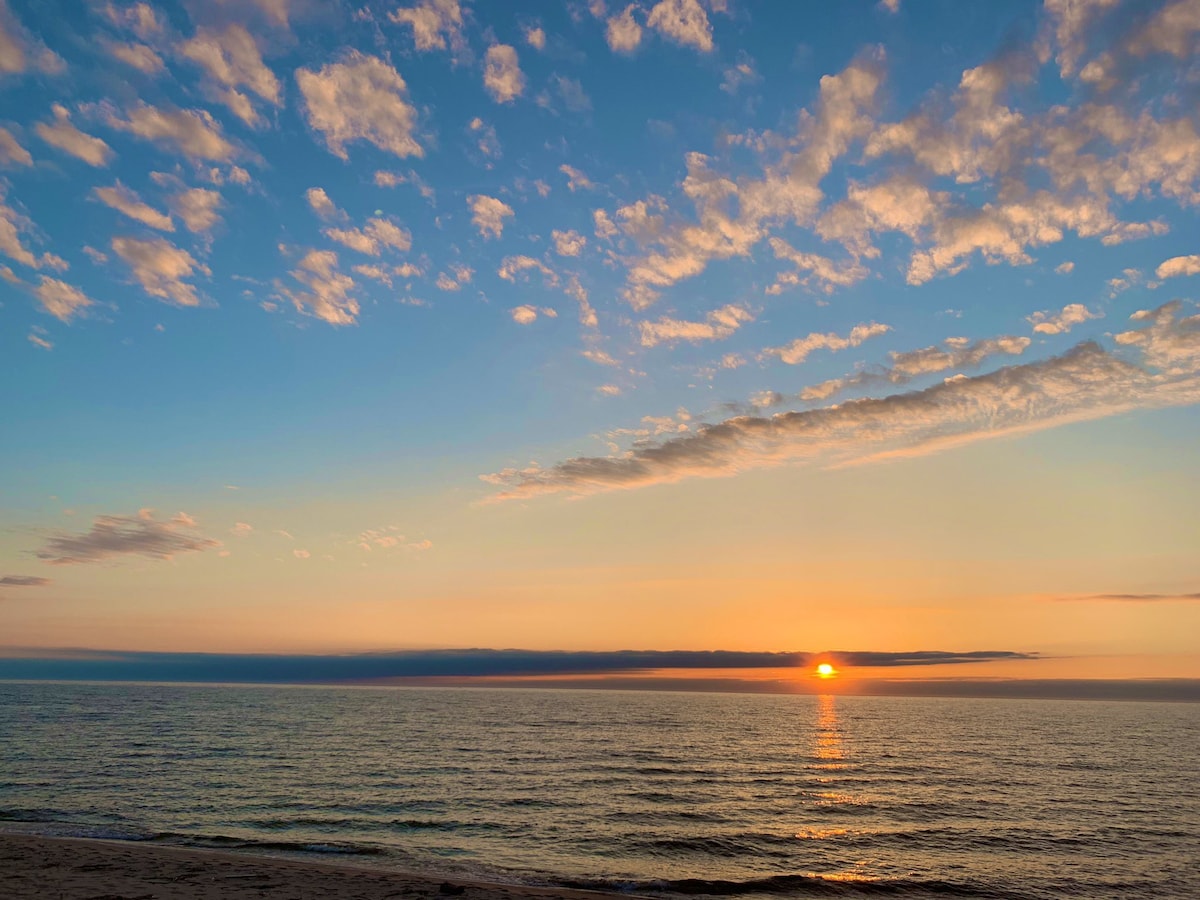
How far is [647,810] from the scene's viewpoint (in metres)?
41.4

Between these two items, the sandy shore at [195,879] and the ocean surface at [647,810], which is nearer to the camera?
the sandy shore at [195,879]

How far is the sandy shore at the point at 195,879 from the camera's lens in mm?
21484

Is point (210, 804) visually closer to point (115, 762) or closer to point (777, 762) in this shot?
point (115, 762)

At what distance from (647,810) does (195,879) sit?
25.9 m

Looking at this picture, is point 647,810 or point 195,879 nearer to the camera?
point 195,879

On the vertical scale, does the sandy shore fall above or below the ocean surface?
above

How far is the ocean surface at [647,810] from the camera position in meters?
29.6

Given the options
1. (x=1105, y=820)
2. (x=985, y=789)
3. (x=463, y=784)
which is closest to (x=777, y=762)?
(x=985, y=789)

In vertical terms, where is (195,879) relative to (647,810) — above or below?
above

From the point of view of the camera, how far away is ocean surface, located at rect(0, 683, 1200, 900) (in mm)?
29594

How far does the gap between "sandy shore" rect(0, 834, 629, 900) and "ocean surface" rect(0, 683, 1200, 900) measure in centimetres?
344

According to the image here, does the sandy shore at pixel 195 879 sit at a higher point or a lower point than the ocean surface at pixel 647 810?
higher

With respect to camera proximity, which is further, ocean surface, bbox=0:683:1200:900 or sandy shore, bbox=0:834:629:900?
ocean surface, bbox=0:683:1200:900

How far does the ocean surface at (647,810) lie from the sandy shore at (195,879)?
3.44 metres
